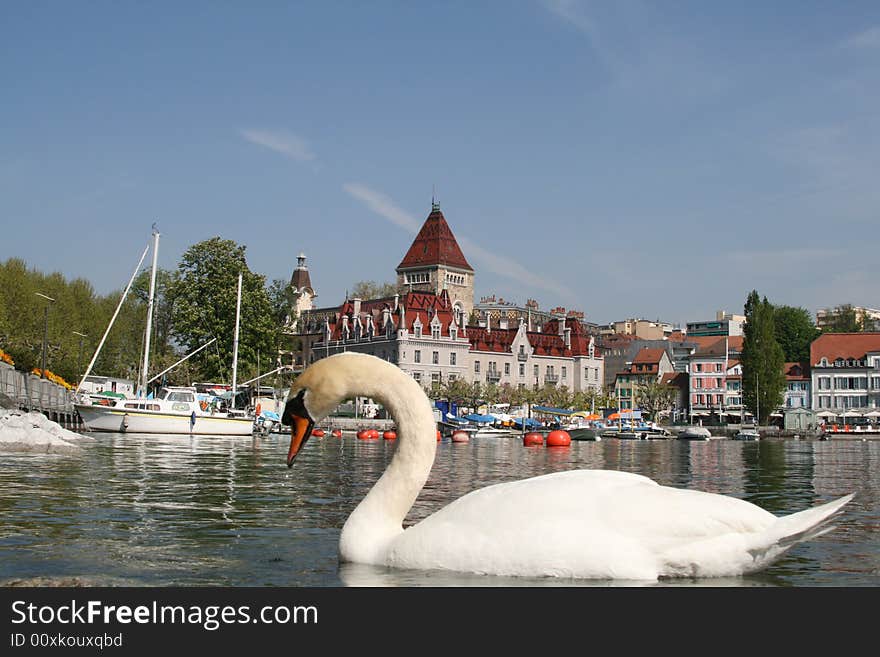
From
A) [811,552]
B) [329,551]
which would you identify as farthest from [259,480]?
[811,552]

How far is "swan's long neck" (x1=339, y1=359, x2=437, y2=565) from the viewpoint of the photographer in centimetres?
741

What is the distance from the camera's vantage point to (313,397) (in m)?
7.14

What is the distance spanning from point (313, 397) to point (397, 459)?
2.83 feet

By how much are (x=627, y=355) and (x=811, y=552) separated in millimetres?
167331

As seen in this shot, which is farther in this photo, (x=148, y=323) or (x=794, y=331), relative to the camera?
(x=794, y=331)

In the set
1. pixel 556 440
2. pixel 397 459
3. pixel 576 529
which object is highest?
pixel 397 459

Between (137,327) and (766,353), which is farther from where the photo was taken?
(766,353)

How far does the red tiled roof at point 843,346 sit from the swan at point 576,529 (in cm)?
12410

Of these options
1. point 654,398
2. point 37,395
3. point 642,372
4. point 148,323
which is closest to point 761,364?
point 654,398

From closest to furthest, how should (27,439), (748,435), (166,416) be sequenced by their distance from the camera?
(27,439), (166,416), (748,435)

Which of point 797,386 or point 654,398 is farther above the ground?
point 797,386

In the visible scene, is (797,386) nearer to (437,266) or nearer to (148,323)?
(437,266)
